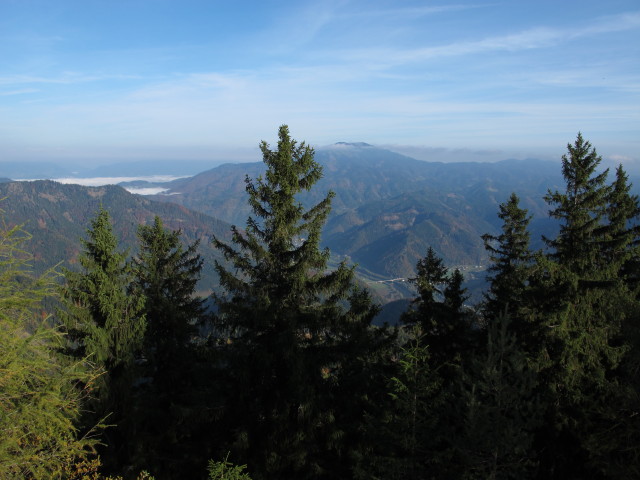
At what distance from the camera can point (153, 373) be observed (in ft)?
56.9

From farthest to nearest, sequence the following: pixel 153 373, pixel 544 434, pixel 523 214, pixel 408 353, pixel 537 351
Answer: pixel 523 214 → pixel 153 373 → pixel 537 351 → pixel 544 434 → pixel 408 353

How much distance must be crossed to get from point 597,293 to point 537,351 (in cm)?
355

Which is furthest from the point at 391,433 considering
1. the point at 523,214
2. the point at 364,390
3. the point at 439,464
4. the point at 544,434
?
the point at 523,214

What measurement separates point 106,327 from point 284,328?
271 inches

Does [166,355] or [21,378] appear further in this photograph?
[166,355]

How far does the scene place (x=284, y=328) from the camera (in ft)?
43.4

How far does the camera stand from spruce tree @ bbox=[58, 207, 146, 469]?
14289mm

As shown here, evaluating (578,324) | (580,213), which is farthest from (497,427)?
(580,213)

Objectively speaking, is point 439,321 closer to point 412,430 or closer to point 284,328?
point 284,328

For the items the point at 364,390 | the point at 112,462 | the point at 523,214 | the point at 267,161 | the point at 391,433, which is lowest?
the point at 112,462

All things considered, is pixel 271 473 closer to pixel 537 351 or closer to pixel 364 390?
pixel 364 390

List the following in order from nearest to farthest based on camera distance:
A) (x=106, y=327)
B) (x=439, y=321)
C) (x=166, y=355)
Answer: (x=106, y=327) → (x=439, y=321) → (x=166, y=355)

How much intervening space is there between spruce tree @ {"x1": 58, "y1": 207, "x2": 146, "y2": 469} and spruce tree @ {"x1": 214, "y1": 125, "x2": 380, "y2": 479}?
13.8ft

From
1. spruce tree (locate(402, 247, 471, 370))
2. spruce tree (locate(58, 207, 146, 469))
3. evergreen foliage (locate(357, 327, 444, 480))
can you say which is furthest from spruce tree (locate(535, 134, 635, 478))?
spruce tree (locate(58, 207, 146, 469))
